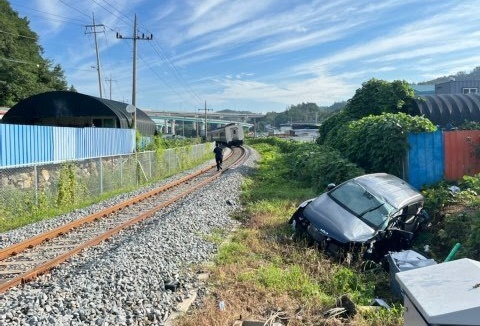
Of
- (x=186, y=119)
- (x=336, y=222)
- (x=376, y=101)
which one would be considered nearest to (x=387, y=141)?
(x=336, y=222)

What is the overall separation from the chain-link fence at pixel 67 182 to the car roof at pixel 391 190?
30.0 ft

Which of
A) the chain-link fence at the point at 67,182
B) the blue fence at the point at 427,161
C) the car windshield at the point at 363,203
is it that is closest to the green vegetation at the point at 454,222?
the car windshield at the point at 363,203

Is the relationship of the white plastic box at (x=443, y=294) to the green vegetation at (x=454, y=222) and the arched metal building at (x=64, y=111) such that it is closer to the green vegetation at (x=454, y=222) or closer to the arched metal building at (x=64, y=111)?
the green vegetation at (x=454, y=222)

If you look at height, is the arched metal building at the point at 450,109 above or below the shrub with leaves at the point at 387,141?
above

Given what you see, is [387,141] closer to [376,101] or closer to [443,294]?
[376,101]

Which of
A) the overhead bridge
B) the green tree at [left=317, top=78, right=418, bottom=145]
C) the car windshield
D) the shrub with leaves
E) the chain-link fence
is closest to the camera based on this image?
the car windshield

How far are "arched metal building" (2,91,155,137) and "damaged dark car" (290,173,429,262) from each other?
21.2m

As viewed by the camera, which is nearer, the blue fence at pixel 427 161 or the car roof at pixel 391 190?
the car roof at pixel 391 190

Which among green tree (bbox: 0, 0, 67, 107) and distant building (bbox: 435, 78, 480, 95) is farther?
green tree (bbox: 0, 0, 67, 107)

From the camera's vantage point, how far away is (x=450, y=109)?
21.1 m

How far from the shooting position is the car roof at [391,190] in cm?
885

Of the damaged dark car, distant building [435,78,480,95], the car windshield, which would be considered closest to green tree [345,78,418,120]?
the damaged dark car

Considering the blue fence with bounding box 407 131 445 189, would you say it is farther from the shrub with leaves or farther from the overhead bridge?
the overhead bridge

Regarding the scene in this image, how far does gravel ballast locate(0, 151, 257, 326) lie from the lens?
198 inches
